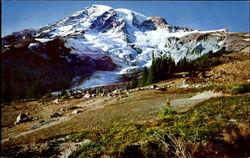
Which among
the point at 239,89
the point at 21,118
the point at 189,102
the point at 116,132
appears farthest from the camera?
the point at 189,102

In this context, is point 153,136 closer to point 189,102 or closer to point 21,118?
point 189,102

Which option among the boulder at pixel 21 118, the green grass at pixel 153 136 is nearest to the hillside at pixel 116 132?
the green grass at pixel 153 136

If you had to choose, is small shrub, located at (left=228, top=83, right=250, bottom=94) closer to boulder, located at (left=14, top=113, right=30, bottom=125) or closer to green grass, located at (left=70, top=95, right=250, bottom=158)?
green grass, located at (left=70, top=95, right=250, bottom=158)

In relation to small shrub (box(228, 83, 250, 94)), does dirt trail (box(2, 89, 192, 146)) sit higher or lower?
lower

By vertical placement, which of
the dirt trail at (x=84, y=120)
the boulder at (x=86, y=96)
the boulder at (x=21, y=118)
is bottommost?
the dirt trail at (x=84, y=120)

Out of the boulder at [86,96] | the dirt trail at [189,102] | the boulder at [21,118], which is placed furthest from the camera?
the dirt trail at [189,102]

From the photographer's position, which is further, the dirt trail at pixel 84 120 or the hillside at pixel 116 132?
the dirt trail at pixel 84 120

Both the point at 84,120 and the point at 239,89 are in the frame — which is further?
the point at 239,89

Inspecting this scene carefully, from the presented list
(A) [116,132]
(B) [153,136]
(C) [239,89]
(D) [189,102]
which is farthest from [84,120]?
(C) [239,89]

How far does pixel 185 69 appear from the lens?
4706 cm

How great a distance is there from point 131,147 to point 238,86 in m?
15.7

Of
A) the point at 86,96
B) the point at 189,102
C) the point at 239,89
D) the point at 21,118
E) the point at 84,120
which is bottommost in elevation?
the point at 84,120

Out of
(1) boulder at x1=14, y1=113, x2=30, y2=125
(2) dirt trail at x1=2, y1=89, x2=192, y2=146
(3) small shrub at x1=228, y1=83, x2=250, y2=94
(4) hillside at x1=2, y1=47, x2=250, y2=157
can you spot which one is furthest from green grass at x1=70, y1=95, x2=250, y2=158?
(3) small shrub at x1=228, y1=83, x2=250, y2=94

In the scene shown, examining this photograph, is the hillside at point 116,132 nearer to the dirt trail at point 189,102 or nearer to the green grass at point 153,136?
the green grass at point 153,136
